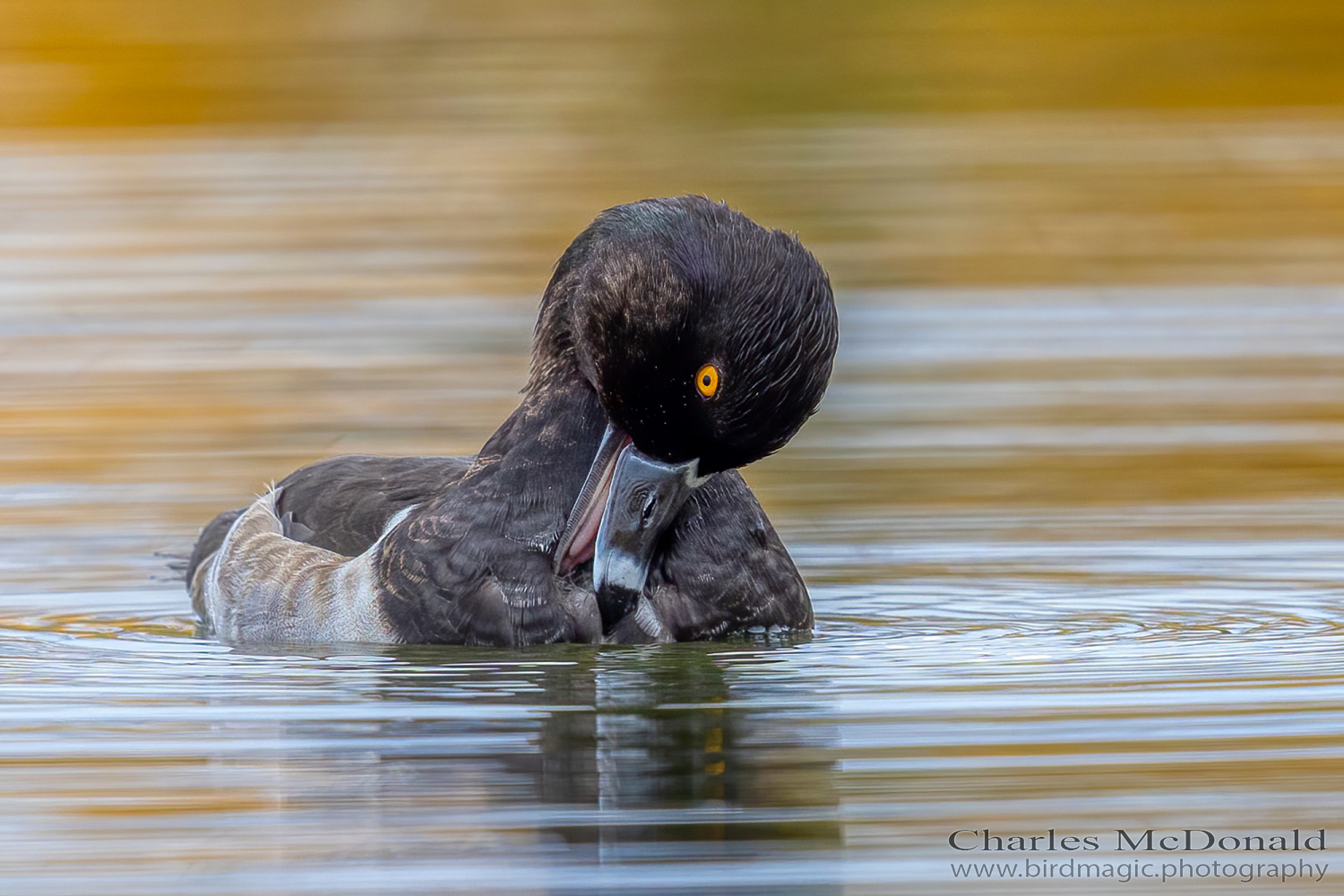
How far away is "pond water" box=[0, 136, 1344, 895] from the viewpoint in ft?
15.3

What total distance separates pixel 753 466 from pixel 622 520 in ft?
11.6

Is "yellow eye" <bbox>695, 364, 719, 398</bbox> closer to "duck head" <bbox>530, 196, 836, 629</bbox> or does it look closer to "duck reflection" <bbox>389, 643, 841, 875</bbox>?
"duck head" <bbox>530, 196, 836, 629</bbox>

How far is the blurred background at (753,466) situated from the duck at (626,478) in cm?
23

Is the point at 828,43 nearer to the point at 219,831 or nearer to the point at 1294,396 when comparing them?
the point at 1294,396

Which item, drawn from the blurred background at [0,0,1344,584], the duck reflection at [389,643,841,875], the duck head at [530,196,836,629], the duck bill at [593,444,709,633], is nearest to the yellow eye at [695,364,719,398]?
Answer: the duck head at [530,196,836,629]

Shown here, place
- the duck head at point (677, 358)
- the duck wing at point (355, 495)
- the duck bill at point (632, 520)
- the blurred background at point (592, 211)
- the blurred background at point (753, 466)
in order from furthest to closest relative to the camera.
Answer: the blurred background at point (592, 211) < the duck wing at point (355, 495) < the duck bill at point (632, 520) < the duck head at point (677, 358) < the blurred background at point (753, 466)

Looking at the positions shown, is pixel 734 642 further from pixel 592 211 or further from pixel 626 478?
pixel 592 211

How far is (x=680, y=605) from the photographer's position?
6762 millimetres

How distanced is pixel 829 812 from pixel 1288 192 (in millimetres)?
12006

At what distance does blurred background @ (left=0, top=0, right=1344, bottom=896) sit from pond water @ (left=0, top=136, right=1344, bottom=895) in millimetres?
25

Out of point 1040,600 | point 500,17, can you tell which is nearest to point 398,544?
point 1040,600

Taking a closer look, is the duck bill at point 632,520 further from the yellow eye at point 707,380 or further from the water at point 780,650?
the yellow eye at point 707,380

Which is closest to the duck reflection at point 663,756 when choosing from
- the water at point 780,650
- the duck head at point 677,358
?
the water at point 780,650

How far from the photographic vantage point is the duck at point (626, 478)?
630 cm
